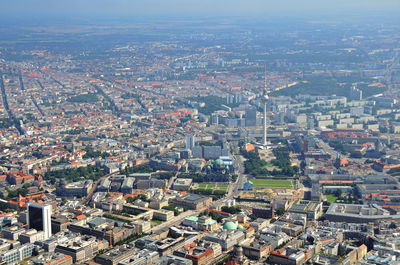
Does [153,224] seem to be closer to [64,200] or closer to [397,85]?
[64,200]

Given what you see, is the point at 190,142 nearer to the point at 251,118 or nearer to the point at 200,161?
the point at 200,161

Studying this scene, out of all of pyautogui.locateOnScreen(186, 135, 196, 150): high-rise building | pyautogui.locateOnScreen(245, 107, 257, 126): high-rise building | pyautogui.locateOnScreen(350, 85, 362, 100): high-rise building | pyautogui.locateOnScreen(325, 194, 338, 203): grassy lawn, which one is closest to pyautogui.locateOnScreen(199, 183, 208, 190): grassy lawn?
pyautogui.locateOnScreen(325, 194, 338, 203): grassy lawn

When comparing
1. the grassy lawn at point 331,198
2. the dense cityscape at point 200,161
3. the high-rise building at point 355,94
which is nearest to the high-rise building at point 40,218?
the dense cityscape at point 200,161

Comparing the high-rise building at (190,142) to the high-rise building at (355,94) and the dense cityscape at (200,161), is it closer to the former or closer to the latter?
the dense cityscape at (200,161)

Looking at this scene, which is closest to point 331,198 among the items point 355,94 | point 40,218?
point 40,218

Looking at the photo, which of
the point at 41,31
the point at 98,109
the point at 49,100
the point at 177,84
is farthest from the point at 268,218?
the point at 41,31

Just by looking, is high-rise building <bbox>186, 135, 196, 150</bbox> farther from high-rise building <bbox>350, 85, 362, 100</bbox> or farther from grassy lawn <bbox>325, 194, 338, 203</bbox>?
high-rise building <bbox>350, 85, 362, 100</bbox>
